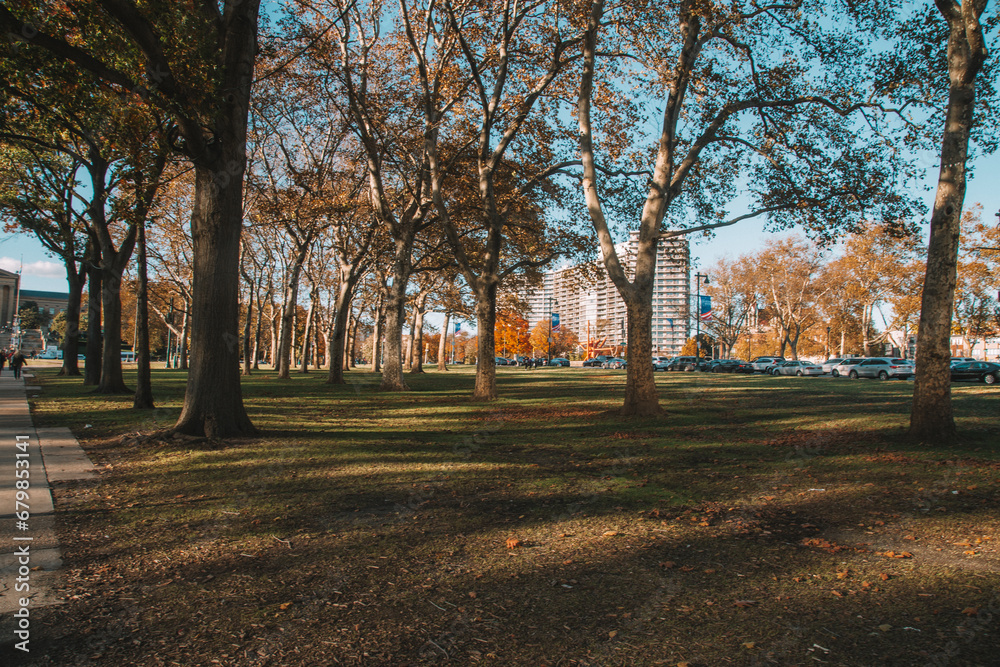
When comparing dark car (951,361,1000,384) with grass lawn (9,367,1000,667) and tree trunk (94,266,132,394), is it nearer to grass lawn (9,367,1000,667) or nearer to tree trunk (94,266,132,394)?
grass lawn (9,367,1000,667)

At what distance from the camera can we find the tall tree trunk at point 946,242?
8922 millimetres

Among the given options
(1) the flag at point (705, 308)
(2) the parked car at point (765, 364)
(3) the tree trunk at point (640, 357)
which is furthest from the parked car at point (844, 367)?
(3) the tree trunk at point (640, 357)

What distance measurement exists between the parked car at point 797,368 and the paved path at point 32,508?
180 ft

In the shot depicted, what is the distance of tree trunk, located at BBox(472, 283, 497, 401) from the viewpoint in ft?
60.3

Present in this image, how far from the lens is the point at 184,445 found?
8.96m

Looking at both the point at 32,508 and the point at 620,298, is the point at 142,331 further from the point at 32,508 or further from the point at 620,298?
the point at 620,298

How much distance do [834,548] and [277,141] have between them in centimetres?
2735

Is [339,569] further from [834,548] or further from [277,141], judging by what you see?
[277,141]

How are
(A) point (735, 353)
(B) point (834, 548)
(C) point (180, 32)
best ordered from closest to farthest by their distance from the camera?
(B) point (834, 548)
(C) point (180, 32)
(A) point (735, 353)

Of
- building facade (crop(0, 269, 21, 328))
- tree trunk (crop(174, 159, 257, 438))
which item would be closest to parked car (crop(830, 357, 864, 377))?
tree trunk (crop(174, 159, 257, 438))

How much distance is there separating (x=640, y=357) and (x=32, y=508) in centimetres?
1103

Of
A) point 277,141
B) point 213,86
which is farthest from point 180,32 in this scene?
point 277,141

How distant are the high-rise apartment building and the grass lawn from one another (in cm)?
924

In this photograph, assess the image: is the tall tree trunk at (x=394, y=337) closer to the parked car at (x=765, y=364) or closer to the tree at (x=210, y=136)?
the tree at (x=210, y=136)
